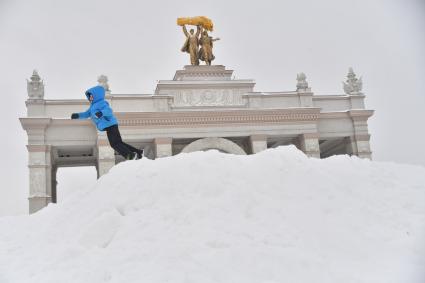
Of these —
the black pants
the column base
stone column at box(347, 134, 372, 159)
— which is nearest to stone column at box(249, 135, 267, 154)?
stone column at box(347, 134, 372, 159)

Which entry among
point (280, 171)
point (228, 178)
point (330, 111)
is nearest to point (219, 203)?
point (228, 178)

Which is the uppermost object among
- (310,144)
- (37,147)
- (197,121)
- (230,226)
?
(197,121)

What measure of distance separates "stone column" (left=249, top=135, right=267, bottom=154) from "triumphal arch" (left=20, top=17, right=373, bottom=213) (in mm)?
56

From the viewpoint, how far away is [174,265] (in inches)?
270

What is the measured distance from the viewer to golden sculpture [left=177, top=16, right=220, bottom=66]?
1186 inches

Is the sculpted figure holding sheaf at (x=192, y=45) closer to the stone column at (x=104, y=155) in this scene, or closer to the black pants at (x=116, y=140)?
the stone column at (x=104, y=155)

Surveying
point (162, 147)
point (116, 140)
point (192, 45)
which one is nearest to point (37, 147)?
point (162, 147)

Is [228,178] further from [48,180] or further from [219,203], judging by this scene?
[48,180]

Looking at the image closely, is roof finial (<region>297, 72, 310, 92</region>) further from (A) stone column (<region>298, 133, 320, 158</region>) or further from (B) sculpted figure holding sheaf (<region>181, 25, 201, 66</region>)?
(B) sculpted figure holding sheaf (<region>181, 25, 201, 66</region>)

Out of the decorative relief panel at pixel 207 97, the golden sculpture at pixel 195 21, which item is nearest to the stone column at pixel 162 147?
the decorative relief panel at pixel 207 97

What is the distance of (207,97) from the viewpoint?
90.4 ft

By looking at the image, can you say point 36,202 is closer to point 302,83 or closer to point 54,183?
point 54,183

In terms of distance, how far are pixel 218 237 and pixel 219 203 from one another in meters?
1.17

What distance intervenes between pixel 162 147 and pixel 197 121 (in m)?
2.45
